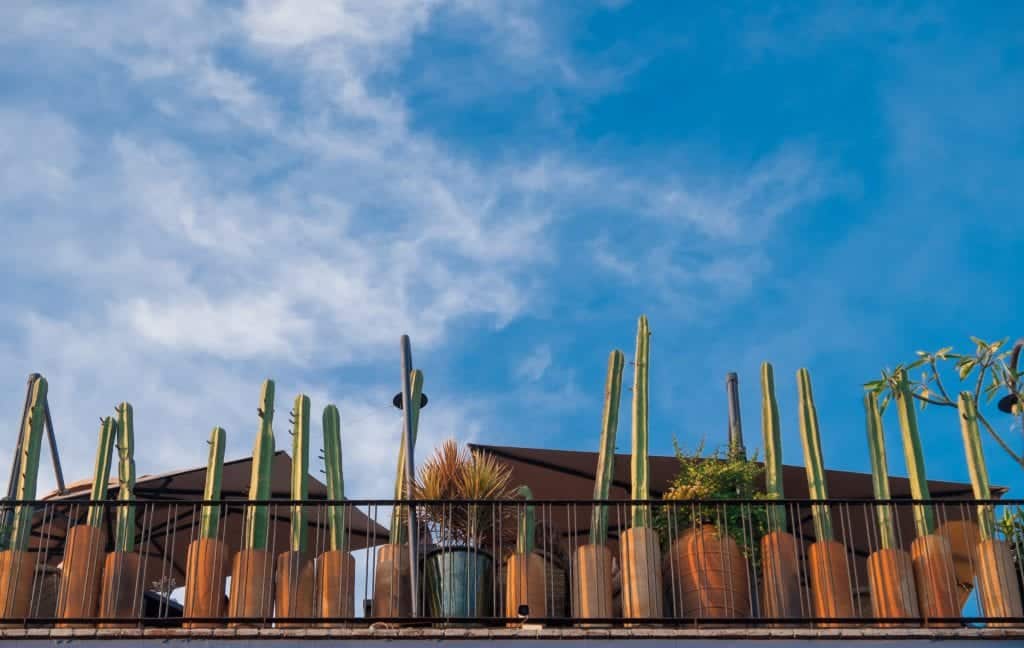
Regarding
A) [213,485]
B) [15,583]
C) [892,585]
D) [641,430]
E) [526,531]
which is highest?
[641,430]

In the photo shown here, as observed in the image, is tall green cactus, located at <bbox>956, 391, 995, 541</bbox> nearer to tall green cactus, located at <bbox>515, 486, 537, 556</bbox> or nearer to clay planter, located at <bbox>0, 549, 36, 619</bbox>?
tall green cactus, located at <bbox>515, 486, 537, 556</bbox>

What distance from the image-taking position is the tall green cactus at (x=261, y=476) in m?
Result: 11.7

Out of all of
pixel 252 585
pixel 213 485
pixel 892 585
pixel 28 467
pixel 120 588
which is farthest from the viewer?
pixel 28 467

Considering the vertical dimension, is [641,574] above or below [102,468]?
below

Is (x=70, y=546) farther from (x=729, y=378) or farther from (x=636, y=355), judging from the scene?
(x=729, y=378)

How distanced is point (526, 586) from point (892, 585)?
2903 millimetres

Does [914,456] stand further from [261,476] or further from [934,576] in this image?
[261,476]

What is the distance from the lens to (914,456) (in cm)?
1220

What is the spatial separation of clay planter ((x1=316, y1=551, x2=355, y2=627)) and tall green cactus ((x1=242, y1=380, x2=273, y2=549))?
1.80ft

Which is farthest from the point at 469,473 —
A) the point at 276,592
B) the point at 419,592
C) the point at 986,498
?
the point at 986,498

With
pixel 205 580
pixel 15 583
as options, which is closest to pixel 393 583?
pixel 205 580

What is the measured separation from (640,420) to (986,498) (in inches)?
116

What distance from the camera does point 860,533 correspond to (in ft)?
48.7

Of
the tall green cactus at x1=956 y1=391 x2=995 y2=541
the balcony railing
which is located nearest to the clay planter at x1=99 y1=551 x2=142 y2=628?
the balcony railing
